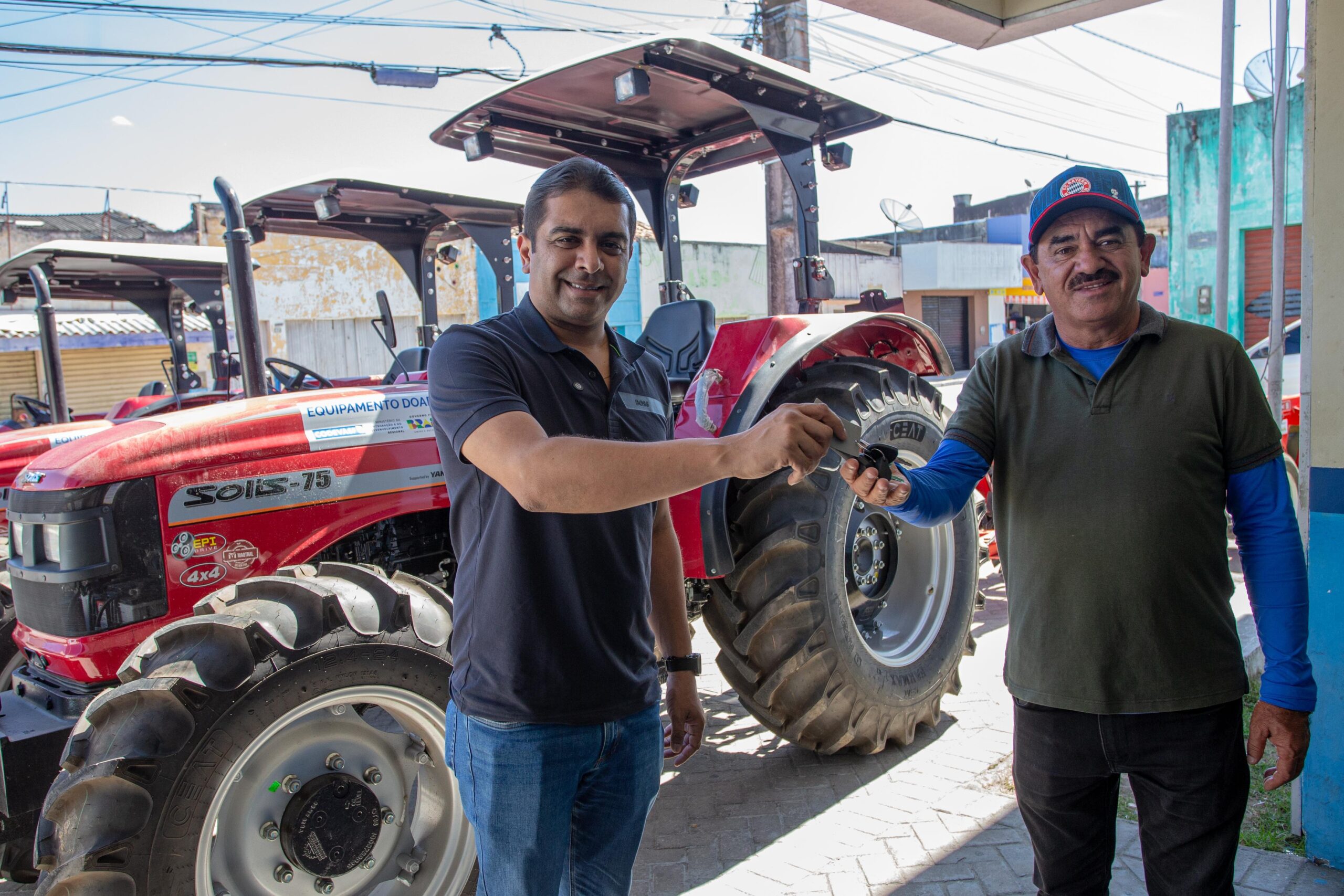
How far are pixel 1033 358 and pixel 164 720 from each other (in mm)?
2107

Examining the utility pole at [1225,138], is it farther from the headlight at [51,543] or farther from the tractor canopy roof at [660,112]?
the headlight at [51,543]

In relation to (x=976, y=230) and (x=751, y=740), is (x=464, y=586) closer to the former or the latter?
(x=751, y=740)

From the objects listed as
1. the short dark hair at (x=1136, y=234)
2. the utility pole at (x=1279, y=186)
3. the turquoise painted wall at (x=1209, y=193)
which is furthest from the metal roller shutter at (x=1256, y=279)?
the short dark hair at (x=1136, y=234)

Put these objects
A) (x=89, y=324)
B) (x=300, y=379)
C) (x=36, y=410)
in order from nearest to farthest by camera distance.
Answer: (x=300, y=379), (x=36, y=410), (x=89, y=324)

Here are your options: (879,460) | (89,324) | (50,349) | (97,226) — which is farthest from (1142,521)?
(97,226)

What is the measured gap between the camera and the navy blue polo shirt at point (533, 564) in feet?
5.37

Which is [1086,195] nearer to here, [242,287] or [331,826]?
[331,826]

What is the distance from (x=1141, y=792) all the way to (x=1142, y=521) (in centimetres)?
56

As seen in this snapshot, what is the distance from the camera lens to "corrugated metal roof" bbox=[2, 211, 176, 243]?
2359 cm

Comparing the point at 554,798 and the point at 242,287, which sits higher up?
the point at 242,287

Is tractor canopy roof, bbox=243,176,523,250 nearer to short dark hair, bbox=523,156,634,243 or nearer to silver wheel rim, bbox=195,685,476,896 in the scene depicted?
silver wheel rim, bbox=195,685,476,896

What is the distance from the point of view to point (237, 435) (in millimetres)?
2971

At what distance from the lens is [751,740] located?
4.07 meters

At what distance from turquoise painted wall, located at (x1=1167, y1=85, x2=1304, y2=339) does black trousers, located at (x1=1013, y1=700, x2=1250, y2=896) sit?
572 inches
